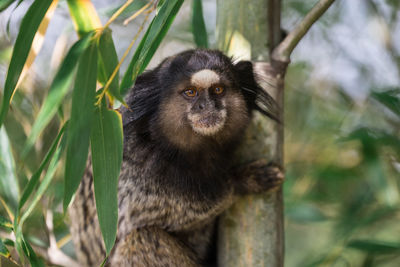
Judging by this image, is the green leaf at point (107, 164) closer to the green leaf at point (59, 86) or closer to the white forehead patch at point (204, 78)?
the green leaf at point (59, 86)

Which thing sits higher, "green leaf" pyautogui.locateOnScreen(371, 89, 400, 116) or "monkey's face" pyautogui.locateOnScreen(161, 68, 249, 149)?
"monkey's face" pyautogui.locateOnScreen(161, 68, 249, 149)

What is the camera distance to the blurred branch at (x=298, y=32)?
183 centimetres

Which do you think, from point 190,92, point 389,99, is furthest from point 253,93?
point 389,99

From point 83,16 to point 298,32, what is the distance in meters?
0.87

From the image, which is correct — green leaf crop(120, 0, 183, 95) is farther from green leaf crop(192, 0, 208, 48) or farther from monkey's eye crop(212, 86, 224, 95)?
green leaf crop(192, 0, 208, 48)

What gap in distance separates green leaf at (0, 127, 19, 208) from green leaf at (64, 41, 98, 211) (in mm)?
774

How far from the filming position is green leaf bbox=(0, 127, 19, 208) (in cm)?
210

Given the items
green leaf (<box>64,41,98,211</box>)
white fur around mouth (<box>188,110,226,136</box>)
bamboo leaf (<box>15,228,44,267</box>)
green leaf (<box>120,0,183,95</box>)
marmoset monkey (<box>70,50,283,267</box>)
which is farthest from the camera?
marmoset monkey (<box>70,50,283,267</box>)

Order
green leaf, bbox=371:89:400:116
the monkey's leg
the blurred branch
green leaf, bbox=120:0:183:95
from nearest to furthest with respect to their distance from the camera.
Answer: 1. green leaf, bbox=120:0:183:95
2. the blurred branch
3. the monkey's leg
4. green leaf, bbox=371:89:400:116

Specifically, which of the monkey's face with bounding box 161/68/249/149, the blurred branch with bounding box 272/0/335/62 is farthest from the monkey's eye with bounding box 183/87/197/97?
the blurred branch with bounding box 272/0/335/62

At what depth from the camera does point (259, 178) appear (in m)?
2.05

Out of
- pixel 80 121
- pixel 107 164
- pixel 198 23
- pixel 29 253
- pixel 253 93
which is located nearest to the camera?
pixel 80 121

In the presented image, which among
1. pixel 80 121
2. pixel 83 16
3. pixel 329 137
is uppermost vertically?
pixel 83 16

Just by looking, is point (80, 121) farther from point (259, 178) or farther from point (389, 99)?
point (389, 99)
